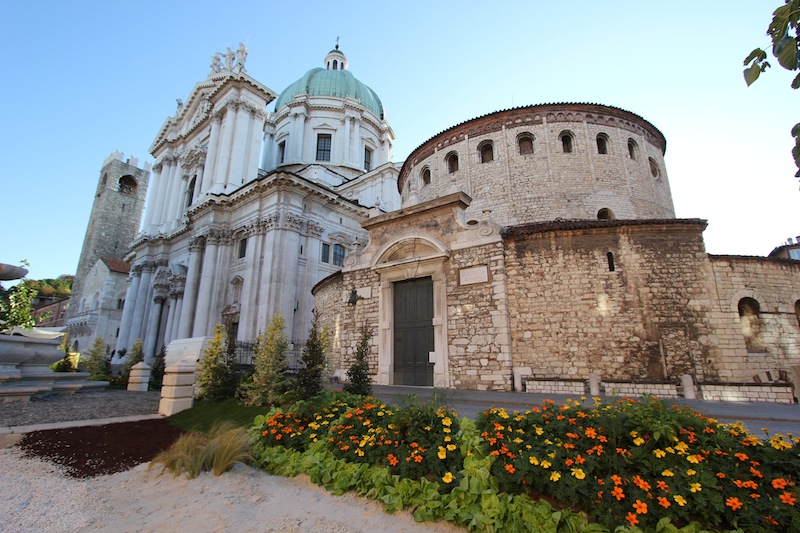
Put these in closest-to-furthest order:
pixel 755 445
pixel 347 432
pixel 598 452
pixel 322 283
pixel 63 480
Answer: pixel 755 445
pixel 598 452
pixel 63 480
pixel 347 432
pixel 322 283

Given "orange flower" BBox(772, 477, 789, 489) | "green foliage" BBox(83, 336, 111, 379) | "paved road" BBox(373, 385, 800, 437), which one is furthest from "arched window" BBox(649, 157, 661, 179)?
"green foliage" BBox(83, 336, 111, 379)

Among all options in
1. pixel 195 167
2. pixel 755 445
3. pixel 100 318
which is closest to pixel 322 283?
pixel 755 445

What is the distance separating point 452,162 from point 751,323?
604 inches

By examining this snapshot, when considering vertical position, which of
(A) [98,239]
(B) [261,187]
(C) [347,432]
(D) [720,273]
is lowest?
(C) [347,432]

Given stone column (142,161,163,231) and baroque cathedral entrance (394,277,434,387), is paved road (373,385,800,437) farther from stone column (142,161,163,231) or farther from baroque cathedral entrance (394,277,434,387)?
stone column (142,161,163,231)

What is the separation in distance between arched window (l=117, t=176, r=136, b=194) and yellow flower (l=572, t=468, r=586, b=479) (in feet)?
244

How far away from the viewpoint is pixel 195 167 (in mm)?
38688

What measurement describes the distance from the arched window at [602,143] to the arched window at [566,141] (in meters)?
1.50

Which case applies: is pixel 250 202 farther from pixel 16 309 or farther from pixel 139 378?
pixel 16 309

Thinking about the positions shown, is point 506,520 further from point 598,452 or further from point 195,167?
point 195,167

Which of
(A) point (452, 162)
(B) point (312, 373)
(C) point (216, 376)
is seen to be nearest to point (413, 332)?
(B) point (312, 373)

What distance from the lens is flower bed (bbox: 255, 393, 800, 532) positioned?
349 centimetres

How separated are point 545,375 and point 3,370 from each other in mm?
16880

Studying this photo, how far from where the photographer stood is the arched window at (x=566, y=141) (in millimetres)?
20281
